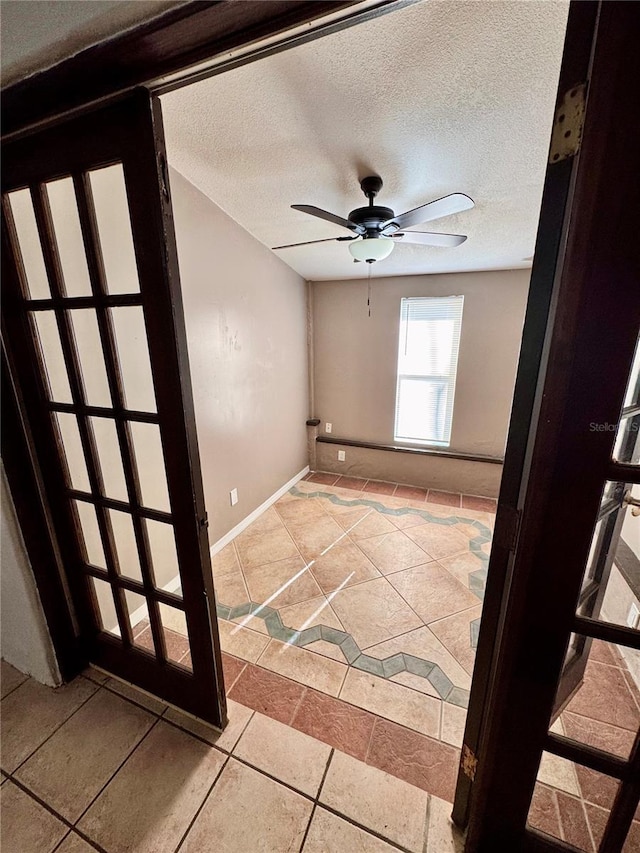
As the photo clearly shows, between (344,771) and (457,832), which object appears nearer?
(457,832)

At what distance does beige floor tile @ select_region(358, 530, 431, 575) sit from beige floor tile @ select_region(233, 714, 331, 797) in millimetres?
1148

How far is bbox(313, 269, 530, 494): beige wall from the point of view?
314cm

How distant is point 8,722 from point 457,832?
5.72ft

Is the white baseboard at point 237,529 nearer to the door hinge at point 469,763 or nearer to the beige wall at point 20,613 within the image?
the beige wall at point 20,613

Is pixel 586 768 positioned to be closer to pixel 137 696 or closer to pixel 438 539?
pixel 438 539

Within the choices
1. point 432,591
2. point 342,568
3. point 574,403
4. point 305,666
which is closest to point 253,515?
point 342,568

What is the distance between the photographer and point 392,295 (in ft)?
11.2

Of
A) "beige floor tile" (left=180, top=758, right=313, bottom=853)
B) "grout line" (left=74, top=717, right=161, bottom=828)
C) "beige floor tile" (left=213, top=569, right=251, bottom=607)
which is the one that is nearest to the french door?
"grout line" (left=74, top=717, right=161, bottom=828)

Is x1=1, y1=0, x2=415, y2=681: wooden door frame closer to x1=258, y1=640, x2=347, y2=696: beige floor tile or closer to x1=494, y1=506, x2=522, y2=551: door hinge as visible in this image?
x1=494, y1=506, x2=522, y2=551: door hinge

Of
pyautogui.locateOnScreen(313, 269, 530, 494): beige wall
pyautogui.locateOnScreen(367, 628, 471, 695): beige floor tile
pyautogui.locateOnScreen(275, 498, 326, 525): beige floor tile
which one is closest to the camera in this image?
pyautogui.locateOnScreen(367, 628, 471, 695): beige floor tile

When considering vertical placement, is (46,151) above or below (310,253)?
below

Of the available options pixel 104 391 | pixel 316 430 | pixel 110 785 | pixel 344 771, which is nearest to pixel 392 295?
pixel 316 430

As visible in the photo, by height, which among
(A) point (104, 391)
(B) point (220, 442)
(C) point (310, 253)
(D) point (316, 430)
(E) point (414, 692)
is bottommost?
(E) point (414, 692)

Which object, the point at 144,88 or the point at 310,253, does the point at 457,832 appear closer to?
the point at 144,88
